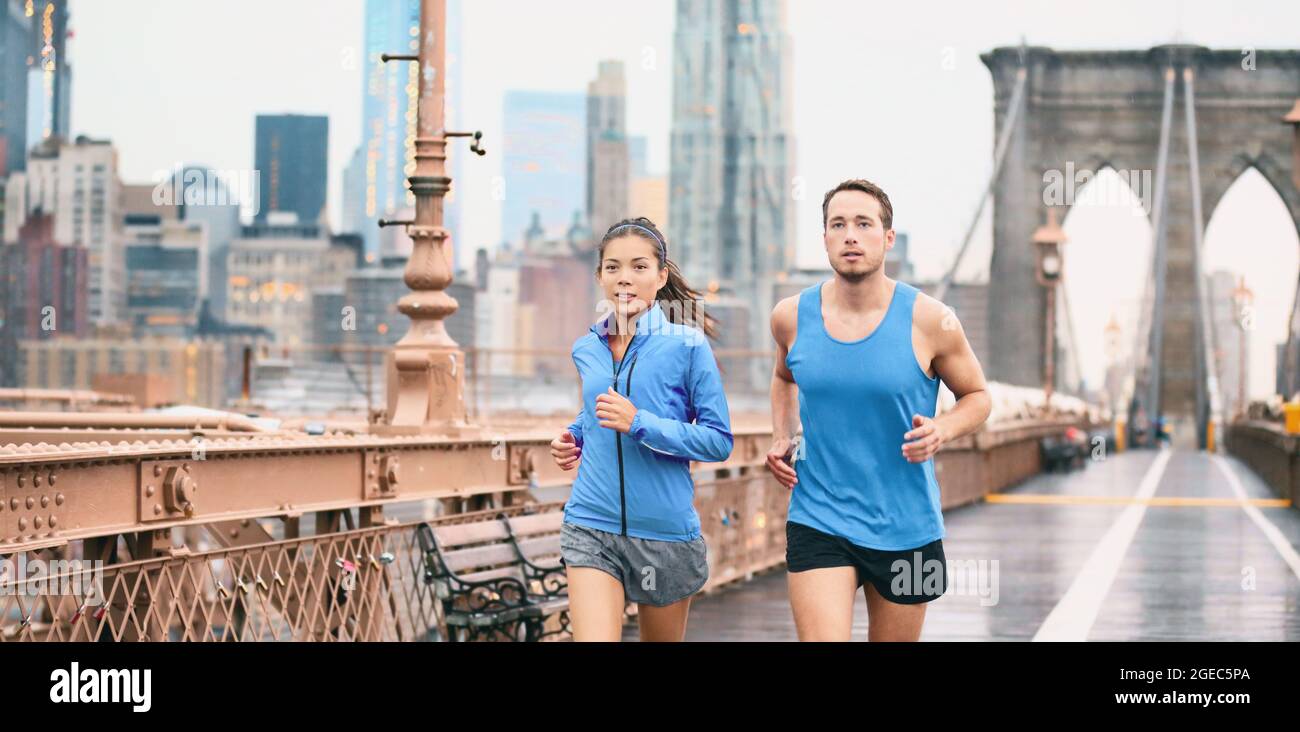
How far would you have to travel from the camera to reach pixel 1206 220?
104188 mm

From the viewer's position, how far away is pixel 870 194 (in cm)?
554

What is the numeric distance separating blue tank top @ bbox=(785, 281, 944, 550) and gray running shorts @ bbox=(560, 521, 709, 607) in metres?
0.42

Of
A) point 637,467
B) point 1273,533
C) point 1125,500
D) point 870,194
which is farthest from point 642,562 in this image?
point 1125,500

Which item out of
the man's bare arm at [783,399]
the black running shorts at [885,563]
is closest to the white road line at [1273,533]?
the man's bare arm at [783,399]

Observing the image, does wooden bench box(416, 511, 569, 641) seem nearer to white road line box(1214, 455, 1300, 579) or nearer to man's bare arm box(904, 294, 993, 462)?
man's bare arm box(904, 294, 993, 462)

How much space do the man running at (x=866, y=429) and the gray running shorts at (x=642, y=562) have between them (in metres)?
0.37

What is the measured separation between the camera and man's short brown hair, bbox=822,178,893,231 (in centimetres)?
555

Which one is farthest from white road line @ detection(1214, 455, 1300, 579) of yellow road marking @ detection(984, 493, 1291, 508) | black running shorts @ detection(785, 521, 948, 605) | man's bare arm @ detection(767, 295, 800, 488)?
black running shorts @ detection(785, 521, 948, 605)

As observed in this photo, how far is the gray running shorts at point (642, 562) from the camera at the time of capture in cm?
574

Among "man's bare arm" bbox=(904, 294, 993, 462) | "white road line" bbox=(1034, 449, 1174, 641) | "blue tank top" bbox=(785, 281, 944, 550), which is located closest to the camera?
"blue tank top" bbox=(785, 281, 944, 550)

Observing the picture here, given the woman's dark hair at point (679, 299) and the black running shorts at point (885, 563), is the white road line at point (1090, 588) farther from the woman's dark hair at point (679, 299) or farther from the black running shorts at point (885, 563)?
the black running shorts at point (885, 563)

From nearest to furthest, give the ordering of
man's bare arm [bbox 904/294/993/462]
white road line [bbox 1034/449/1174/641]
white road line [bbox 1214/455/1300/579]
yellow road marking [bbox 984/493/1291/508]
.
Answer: man's bare arm [bbox 904/294/993/462], white road line [bbox 1034/449/1174/641], white road line [bbox 1214/455/1300/579], yellow road marking [bbox 984/493/1291/508]

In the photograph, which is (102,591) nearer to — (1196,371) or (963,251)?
(963,251)

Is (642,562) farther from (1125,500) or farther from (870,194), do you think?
(1125,500)
